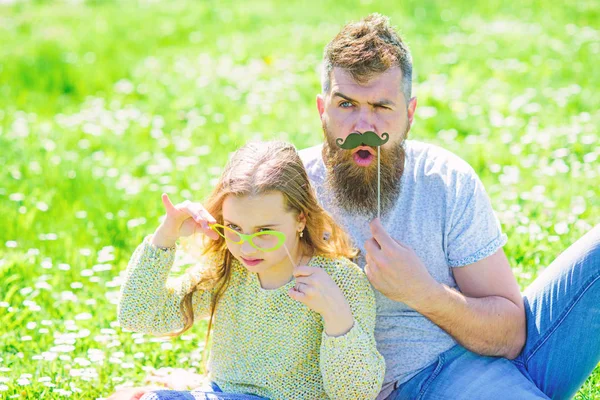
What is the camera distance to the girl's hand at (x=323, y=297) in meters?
2.63

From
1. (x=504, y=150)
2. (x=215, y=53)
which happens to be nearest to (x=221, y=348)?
(x=504, y=150)

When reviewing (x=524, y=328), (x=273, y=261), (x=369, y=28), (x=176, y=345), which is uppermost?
(x=369, y=28)

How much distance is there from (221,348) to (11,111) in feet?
14.8

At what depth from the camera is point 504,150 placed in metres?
5.56

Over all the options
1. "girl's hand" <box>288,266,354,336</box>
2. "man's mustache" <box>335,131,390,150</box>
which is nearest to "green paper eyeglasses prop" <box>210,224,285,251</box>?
"girl's hand" <box>288,266,354,336</box>

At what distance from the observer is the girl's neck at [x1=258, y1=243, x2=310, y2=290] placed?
2.88 m

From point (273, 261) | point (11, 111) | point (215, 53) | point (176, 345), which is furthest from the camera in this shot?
point (215, 53)

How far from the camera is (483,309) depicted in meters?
2.89

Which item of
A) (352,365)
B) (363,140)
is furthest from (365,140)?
(352,365)

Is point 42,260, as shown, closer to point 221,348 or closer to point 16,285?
point 16,285

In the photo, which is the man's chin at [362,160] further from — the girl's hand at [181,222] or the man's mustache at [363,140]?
the girl's hand at [181,222]

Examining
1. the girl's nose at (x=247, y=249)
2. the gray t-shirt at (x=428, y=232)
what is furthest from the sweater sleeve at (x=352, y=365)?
the girl's nose at (x=247, y=249)

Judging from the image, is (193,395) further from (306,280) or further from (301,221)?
Result: (301,221)

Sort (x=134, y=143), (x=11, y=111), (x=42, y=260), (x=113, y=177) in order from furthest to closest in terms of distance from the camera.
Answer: (x=11, y=111), (x=134, y=143), (x=113, y=177), (x=42, y=260)
